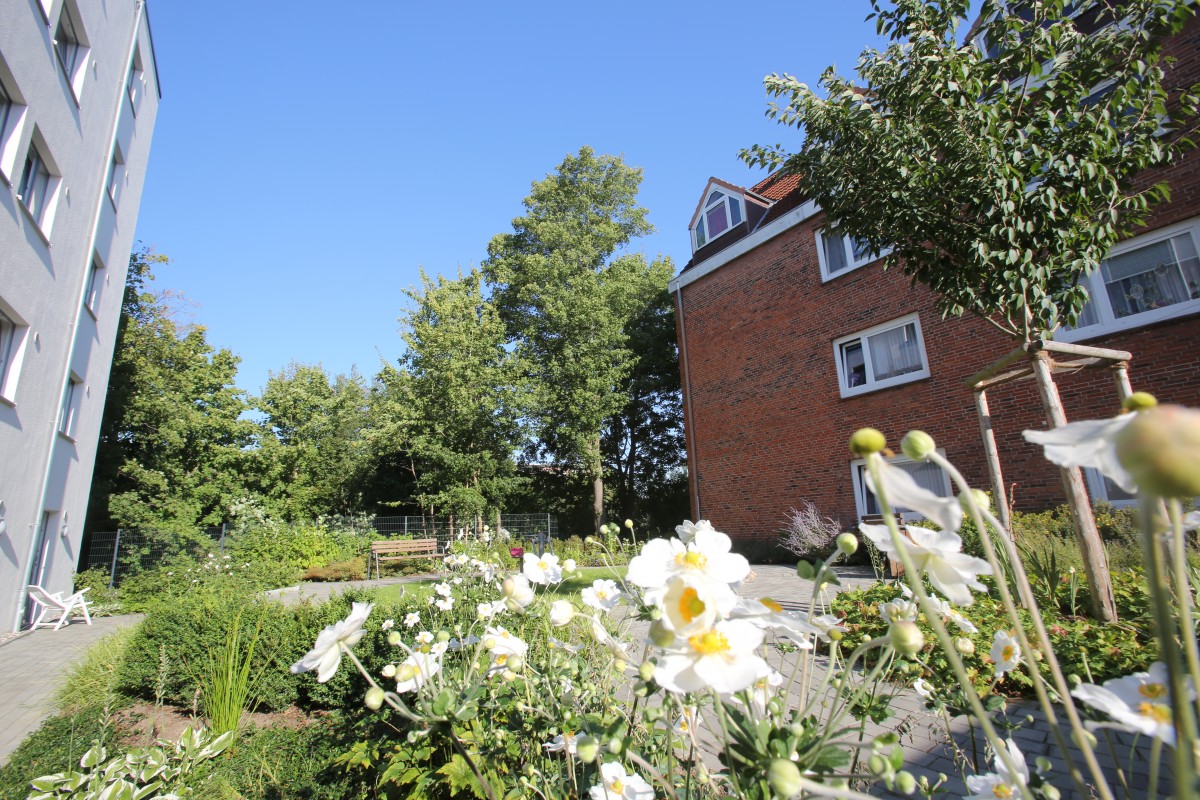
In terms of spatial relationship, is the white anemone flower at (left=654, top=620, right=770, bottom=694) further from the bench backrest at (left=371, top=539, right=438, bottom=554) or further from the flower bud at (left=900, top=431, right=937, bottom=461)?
the bench backrest at (left=371, top=539, right=438, bottom=554)

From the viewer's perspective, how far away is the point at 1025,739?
9.11 ft

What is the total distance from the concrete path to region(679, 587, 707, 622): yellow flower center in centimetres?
454

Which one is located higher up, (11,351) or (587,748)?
(11,351)

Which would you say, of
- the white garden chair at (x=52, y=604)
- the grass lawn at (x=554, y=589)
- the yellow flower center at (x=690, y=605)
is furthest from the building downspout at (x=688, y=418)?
the yellow flower center at (x=690, y=605)

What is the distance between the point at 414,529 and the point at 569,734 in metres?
17.1

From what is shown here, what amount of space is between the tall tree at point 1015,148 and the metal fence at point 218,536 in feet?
26.0

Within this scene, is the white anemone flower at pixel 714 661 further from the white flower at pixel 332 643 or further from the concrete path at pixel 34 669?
the concrete path at pixel 34 669

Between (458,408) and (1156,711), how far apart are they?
681 inches

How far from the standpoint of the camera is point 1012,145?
4.46 metres

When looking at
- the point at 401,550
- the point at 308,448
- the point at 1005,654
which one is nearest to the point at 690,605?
the point at 1005,654

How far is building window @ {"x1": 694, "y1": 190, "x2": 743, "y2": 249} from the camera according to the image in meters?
14.6

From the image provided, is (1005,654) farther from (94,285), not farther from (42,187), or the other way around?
(94,285)

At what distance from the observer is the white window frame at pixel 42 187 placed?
7.68 meters

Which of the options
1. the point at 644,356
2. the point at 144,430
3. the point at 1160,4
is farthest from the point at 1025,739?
the point at 144,430
